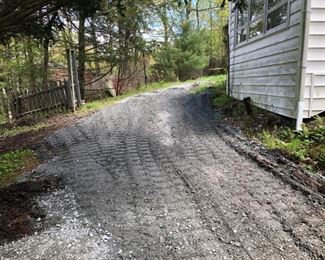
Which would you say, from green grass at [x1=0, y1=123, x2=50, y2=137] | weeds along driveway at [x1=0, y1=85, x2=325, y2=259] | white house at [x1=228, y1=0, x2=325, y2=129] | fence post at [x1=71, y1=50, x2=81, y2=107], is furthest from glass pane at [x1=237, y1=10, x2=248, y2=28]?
green grass at [x1=0, y1=123, x2=50, y2=137]

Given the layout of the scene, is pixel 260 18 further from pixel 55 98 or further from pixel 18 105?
pixel 18 105

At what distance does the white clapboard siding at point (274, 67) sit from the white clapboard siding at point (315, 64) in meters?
0.17

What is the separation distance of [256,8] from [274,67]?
1807 mm

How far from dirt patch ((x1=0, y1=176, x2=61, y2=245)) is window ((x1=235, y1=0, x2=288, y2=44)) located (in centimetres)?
371

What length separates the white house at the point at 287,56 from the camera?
4.66 meters

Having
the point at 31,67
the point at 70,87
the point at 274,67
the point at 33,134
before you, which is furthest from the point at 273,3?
the point at 31,67

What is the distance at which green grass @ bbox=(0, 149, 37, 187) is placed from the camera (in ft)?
14.7

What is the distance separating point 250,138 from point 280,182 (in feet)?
5.50

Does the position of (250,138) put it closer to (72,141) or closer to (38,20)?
(72,141)

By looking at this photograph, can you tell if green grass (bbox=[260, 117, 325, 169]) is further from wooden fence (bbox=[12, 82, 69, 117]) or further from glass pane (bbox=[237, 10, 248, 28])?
wooden fence (bbox=[12, 82, 69, 117])

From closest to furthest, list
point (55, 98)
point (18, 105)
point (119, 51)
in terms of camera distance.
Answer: point (55, 98) < point (18, 105) < point (119, 51)

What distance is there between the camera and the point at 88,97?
1404cm

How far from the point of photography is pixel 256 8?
22.1 feet

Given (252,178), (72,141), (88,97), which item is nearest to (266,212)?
(252,178)
